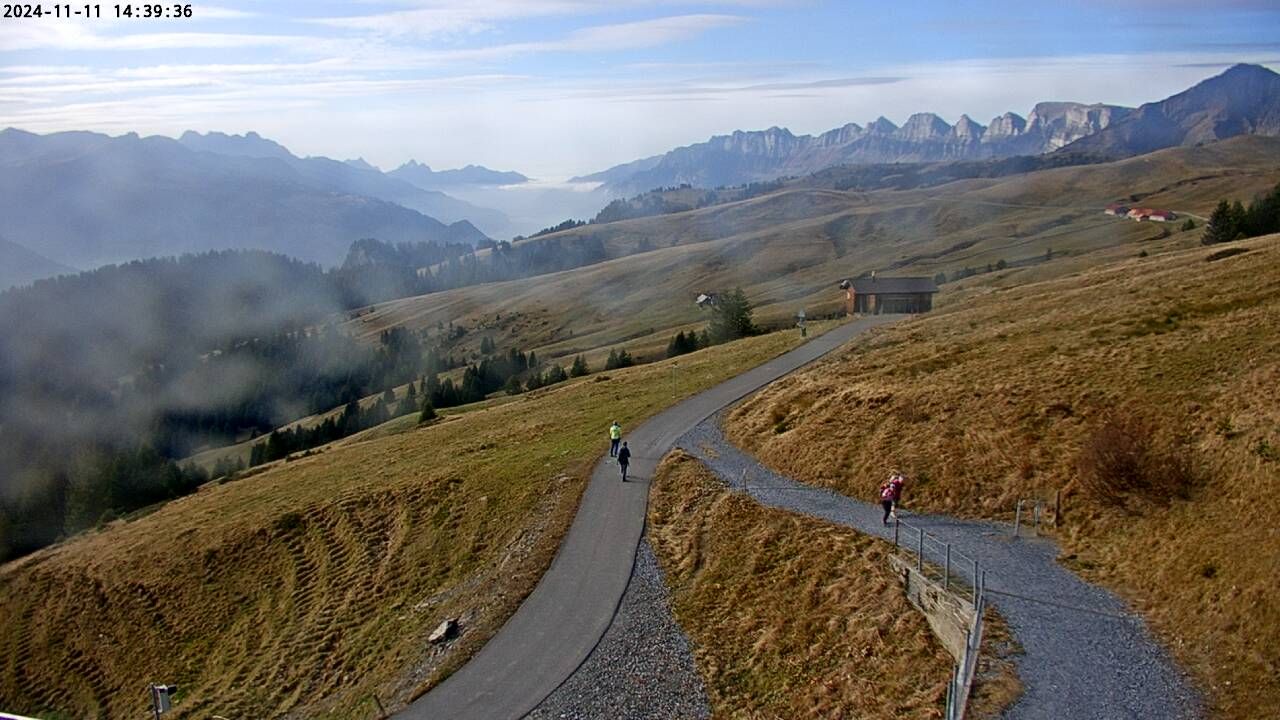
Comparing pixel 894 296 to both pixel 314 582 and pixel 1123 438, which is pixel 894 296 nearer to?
pixel 1123 438

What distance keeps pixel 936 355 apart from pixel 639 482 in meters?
19.7

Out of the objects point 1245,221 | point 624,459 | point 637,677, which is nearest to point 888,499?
point 637,677

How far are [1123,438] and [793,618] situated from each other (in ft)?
42.1

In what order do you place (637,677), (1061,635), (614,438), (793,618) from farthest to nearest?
(614,438) → (793,618) → (637,677) → (1061,635)

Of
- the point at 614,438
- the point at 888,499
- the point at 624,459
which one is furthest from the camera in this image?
the point at 614,438

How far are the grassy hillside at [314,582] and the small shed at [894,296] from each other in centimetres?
3700

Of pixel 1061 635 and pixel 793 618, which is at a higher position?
pixel 1061 635

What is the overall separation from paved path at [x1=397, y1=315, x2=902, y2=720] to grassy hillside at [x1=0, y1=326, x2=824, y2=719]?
79cm

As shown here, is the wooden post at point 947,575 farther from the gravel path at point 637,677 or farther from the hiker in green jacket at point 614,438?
the hiker in green jacket at point 614,438

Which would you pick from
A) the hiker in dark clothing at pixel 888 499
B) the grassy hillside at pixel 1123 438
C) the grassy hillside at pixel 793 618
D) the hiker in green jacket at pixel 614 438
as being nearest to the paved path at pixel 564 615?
the hiker in green jacket at pixel 614 438

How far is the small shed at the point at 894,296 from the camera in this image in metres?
85.8

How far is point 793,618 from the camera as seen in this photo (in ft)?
75.8

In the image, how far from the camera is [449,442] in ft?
184

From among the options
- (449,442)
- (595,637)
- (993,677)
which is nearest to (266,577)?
(449,442)
